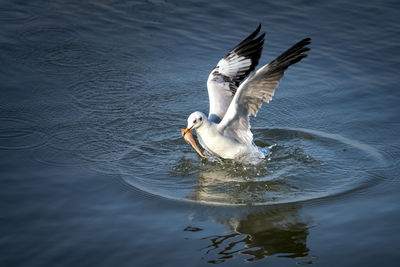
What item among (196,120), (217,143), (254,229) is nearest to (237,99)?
(196,120)

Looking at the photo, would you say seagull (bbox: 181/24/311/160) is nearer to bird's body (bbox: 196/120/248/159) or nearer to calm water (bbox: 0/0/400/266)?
bird's body (bbox: 196/120/248/159)

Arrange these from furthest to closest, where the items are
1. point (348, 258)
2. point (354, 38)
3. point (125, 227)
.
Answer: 1. point (354, 38)
2. point (125, 227)
3. point (348, 258)

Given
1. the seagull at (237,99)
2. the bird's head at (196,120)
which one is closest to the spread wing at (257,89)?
the seagull at (237,99)

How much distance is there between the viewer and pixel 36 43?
10555mm

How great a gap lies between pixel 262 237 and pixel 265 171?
5.95ft

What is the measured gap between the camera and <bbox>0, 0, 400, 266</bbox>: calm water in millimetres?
5074

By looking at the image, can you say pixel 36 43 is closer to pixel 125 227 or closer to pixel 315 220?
pixel 125 227

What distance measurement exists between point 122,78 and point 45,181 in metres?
3.71

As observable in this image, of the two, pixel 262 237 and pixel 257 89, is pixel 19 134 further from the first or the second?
pixel 262 237

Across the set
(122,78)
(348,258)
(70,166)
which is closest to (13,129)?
(70,166)

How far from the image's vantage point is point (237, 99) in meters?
6.62

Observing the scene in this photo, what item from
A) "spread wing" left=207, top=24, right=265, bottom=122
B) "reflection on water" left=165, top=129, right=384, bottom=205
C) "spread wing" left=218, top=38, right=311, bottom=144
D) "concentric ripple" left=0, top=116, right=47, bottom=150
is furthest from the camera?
"spread wing" left=207, top=24, right=265, bottom=122

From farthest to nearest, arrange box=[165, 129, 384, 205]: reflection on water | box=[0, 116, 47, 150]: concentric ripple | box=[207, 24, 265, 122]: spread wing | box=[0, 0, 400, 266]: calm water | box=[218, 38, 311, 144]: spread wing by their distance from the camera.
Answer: box=[207, 24, 265, 122]: spread wing, box=[0, 116, 47, 150]: concentric ripple, box=[218, 38, 311, 144]: spread wing, box=[165, 129, 384, 205]: reflection on water, box=[0, 0, 400, 266]: calm water

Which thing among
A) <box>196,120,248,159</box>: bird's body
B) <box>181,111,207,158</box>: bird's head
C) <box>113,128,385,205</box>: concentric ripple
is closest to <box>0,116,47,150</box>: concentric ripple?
<box>113,128,385,205</box>: concentric ripple
